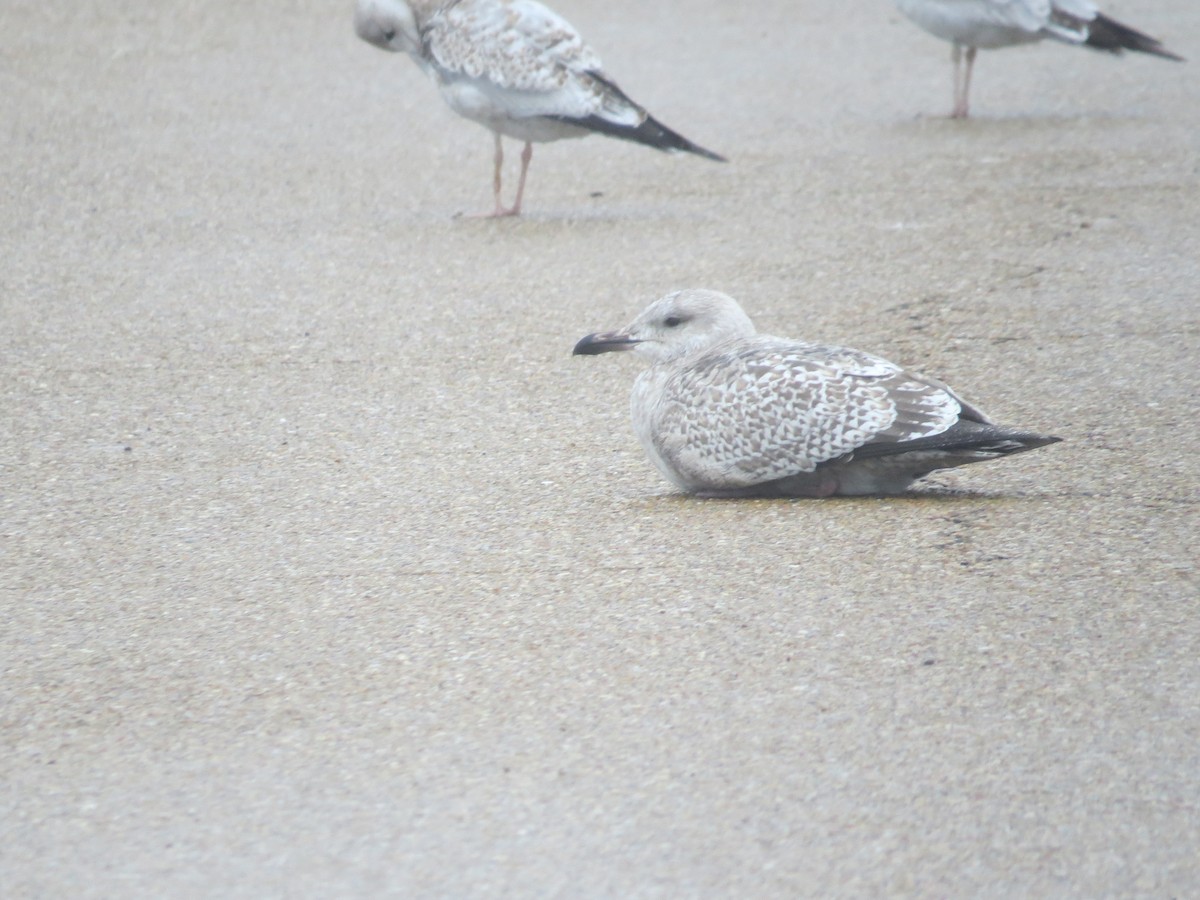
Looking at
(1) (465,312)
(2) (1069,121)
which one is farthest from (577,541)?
(2) (1069,121)

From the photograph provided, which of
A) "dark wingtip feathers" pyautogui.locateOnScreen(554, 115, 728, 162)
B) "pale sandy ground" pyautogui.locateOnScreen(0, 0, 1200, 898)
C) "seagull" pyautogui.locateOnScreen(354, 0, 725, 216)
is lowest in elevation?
"pale sandy ground" pyautogui.locateOnScreen(0, 0, 1200, 898)

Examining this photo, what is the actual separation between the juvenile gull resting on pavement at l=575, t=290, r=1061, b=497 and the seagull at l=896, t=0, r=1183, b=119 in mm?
6150

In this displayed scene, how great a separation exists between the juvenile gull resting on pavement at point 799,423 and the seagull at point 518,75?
360 cm

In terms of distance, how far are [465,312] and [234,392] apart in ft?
4.14

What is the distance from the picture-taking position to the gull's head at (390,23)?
853cm

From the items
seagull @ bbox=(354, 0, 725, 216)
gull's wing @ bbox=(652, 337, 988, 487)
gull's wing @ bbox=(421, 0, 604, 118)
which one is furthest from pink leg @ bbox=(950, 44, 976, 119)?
gull's wing @ bbox=(652, 337, 988, 487)

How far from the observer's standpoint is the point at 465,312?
670 centimetres

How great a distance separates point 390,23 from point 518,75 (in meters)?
0.89

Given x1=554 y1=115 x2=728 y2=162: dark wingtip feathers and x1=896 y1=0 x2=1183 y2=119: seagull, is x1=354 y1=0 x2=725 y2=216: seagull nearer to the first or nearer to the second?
x1=554 y1=115 x2=728 y2=162: dark wingtip feathers

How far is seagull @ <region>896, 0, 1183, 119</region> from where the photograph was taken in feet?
33.4

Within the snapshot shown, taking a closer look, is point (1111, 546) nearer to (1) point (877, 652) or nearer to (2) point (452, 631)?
(1) point (877, 652)

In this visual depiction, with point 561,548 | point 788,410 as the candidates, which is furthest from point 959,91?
point 561,548

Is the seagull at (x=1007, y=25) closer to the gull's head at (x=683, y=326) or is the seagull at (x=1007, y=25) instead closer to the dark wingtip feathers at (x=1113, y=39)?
the dark wingtip feathers at (x=1113, y=39)

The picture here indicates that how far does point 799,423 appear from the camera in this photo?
432cm
